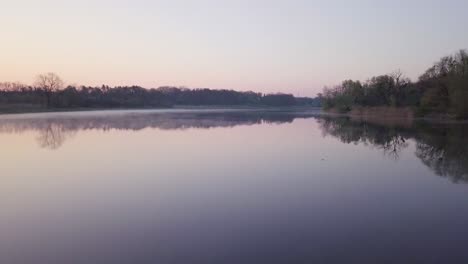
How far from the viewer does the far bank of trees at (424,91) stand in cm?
3582

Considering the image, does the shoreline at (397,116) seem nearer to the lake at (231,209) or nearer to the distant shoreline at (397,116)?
the distant shoreline at (397,116)

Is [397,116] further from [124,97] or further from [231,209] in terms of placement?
[124,97]

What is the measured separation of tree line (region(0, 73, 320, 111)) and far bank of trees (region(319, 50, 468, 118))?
5037 cm

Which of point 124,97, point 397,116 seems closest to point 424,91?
point 397,116

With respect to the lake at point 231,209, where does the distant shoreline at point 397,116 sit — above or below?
above

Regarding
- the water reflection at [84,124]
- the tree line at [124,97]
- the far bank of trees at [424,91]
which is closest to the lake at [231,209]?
the water reflection at [84,124]

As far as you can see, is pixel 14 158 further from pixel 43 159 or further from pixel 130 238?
pixel 130 238

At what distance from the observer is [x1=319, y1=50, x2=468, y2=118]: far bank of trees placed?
35.8 meters

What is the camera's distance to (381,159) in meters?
13.5

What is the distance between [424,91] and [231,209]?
1923 inches

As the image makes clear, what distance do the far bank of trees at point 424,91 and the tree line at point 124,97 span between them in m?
50.4

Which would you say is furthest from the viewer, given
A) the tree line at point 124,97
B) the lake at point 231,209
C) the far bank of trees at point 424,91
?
the tree line at point 124,97

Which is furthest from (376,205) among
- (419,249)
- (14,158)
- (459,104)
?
(459,104)

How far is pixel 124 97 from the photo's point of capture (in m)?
105
